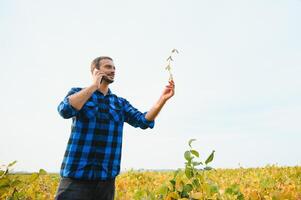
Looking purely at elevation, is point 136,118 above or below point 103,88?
below

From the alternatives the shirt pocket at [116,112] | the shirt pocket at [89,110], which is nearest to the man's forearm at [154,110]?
the shirt pocket at [116,112]

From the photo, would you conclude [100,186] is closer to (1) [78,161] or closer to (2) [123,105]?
(1) [78,161]

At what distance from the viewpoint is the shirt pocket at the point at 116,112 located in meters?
4.35

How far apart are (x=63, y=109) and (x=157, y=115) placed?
1203mm

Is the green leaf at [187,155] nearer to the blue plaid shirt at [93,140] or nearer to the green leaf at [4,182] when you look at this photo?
the green leaf at [4,182]

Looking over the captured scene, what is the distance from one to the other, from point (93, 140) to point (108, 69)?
32.2 inches

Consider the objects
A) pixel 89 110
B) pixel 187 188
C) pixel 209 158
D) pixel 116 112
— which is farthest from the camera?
pixel 116 112

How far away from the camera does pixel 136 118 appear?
15.1ft

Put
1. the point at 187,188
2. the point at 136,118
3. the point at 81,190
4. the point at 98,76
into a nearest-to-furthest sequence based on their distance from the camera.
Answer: the point at 187,188
the point at 81,190
the point at 98,76
the point at 136,118

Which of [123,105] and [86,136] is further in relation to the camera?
[123,105]

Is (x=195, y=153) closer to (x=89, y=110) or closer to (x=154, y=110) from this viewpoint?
(x=89, y=110)

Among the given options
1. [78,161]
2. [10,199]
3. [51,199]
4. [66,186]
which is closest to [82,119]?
[78,161]

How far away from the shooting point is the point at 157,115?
4578 mm

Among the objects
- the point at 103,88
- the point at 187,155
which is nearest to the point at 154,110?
the point at 103,88
